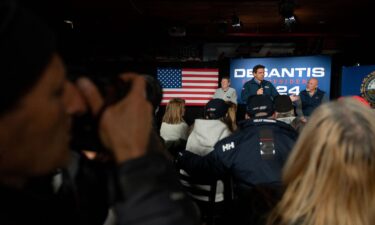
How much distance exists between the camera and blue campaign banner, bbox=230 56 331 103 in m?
6.44

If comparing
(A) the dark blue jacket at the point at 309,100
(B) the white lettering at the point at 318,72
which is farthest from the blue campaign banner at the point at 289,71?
(A) the dark blue jacket at the point at 309,100

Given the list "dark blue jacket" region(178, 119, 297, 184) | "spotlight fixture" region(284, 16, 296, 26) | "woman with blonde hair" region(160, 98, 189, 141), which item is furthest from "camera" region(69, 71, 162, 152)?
"spotlight fixture" region(284, 16, 296, 26)

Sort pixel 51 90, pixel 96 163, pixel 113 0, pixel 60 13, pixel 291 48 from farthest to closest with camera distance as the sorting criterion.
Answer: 1. pixel 291 48
2. pixel 60 13
3. pixel 113 0
4. pixel 96 163
5. pixel 51 90

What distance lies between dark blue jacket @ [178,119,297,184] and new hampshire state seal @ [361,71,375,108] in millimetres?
5047

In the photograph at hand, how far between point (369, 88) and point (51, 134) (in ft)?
22.2

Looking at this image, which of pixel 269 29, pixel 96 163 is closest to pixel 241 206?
pixel 96 163

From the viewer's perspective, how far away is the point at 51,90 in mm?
411

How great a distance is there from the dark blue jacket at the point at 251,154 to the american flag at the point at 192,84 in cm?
493

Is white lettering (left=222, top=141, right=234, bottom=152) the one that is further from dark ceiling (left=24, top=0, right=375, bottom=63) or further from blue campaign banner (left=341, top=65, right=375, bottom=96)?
blue campaign banner (left=341, top=65, right=375, bottom=96)

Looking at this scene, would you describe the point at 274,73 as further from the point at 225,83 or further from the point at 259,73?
the point at 259,73

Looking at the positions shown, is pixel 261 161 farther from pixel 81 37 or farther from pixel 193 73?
pixel 81 37

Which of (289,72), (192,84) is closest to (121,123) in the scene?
(192,84)

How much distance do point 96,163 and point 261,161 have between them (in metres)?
1.40

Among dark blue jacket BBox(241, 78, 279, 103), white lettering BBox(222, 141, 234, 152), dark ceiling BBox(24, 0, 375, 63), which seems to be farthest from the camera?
dark ceiling BBox(24, 0, 375, 63)
